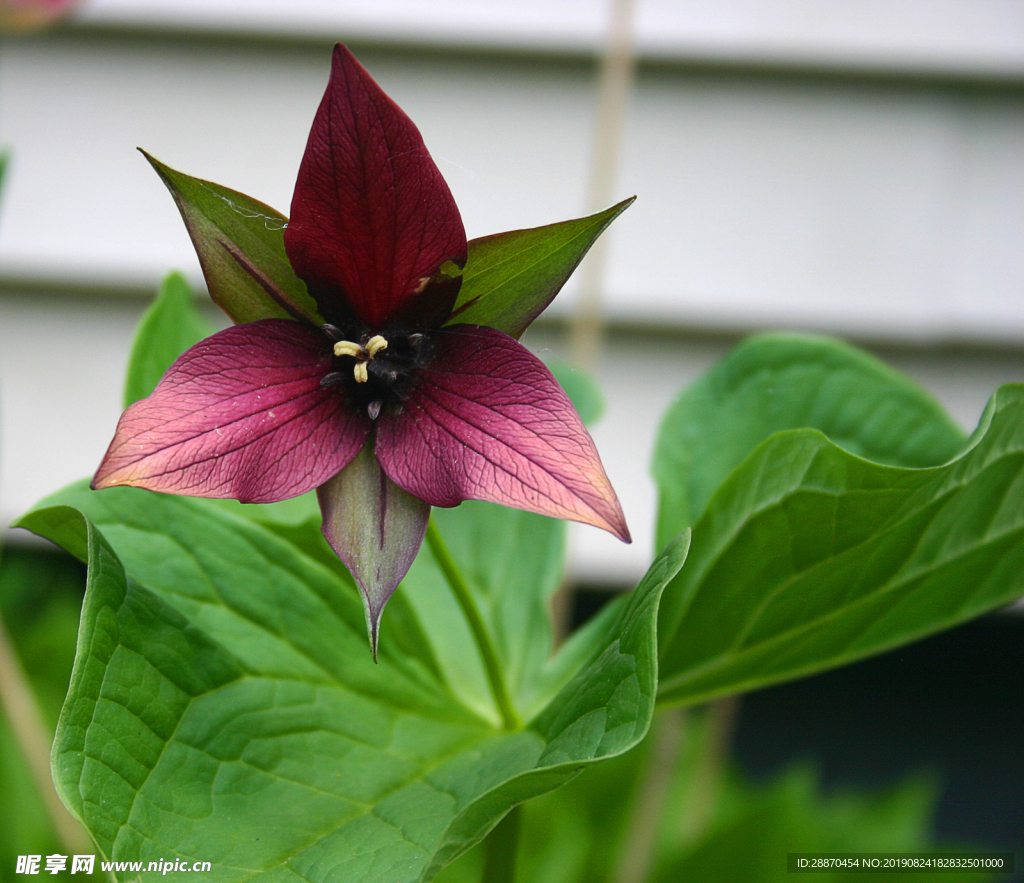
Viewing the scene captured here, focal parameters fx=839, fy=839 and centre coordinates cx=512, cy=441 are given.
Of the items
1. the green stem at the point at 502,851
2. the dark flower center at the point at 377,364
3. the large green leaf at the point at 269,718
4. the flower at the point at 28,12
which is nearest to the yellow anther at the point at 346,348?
the dark flower center at the point at 377,364

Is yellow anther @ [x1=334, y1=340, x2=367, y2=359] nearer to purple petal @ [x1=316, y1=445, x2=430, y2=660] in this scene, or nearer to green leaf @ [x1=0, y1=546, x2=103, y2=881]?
purple petal @ [x1=316, y1=445, x2=430, y2=660]

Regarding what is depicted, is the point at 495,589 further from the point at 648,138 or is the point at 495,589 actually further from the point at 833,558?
the point at 648,138

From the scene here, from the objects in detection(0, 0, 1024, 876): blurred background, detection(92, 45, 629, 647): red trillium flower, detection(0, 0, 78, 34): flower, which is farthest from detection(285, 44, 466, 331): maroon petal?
detection(0, 0, 1024, 876): blurred background

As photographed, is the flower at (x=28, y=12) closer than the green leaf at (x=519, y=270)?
No

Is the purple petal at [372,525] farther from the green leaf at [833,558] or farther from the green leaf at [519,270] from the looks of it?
the green leaf at [833,558]

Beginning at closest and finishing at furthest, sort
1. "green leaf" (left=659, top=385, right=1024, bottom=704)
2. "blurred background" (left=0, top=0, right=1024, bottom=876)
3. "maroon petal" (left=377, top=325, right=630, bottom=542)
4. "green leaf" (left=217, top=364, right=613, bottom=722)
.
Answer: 1. "maroon petal" (left=377, top=325, right=630, bottom=542)
2. "green leaf" (left=659, top=385, right=1024, bottom=704)
3. "green leaf" (left=217, top=364, right=613, bottom=722)
4. "blurred background" (left=0, top=0, right=1024, bottom=876)

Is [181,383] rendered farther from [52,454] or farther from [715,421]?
[52,454]
